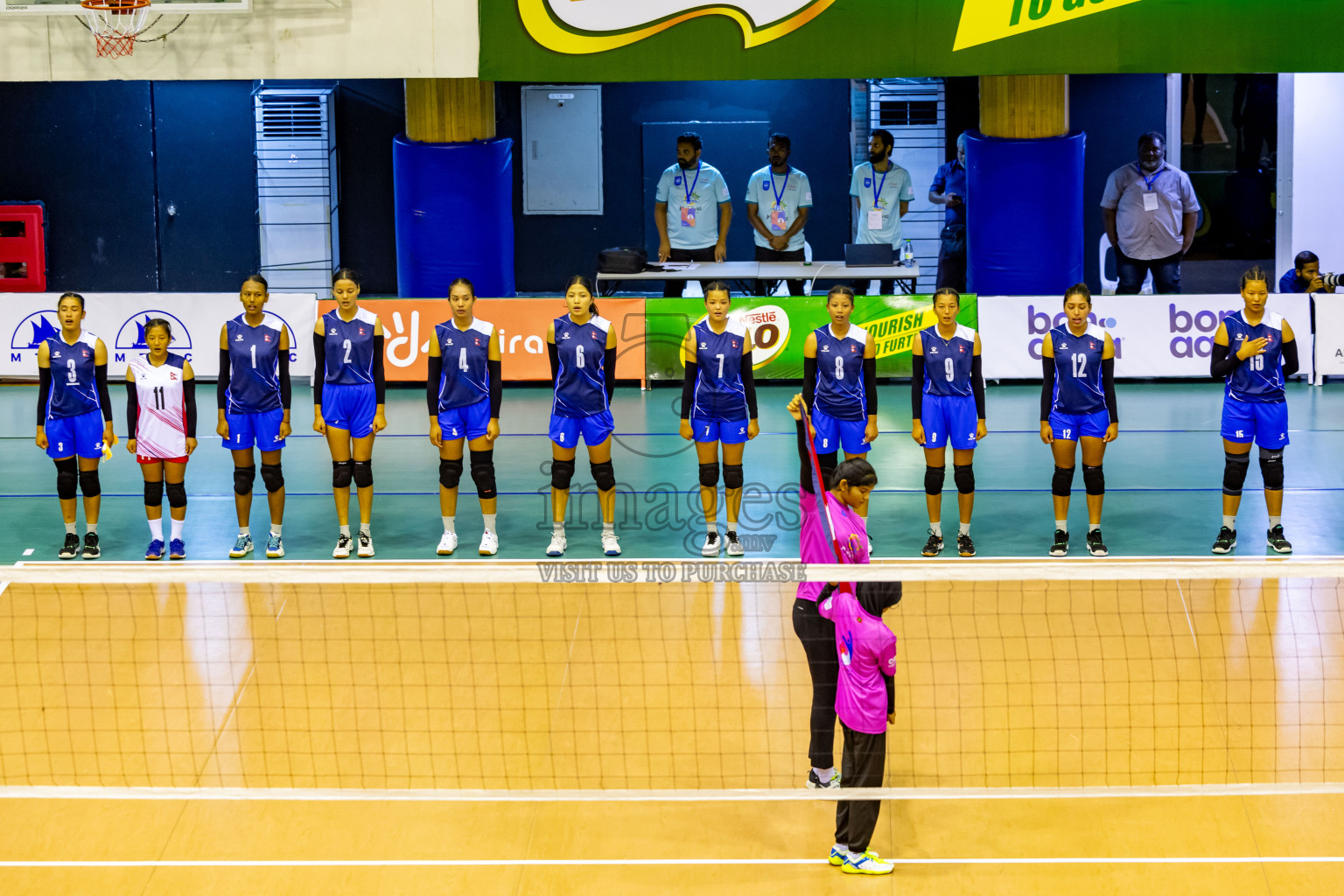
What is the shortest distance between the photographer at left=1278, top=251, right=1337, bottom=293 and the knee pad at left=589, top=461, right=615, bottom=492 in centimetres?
931

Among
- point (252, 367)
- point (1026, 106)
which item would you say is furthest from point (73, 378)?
point (1026, 106)

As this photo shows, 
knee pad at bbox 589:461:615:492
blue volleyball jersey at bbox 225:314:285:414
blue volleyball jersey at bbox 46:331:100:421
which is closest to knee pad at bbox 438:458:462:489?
knee pad at bbox 589:461:615:492

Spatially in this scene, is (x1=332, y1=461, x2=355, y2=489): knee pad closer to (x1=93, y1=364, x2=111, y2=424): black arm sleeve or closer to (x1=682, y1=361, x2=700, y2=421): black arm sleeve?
(x1=93, y1=364, x2=111, y2=424): black arm sleeve

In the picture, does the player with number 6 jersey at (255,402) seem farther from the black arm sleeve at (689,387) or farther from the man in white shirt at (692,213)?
the man in white shirt at (692,213)

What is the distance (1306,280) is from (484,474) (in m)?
10.2

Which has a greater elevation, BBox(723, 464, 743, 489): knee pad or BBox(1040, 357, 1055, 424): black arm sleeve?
BBox(1040, 357, 1055, 424): black arm sleeve

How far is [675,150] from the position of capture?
21.8 meters

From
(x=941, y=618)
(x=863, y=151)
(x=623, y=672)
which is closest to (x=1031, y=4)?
(x=863, y=151)

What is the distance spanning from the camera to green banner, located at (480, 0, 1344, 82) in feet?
48.4

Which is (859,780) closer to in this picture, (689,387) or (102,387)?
(689,387)

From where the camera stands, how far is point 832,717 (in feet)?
20.3

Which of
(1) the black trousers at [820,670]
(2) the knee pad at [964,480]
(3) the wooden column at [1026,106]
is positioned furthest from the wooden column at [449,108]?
(1) the black trousers at [820,670]

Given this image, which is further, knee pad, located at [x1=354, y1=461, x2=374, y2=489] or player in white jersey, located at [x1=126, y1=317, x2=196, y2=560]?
knee pad, located at [x1=354, y1=461, x2=374, y2=489]

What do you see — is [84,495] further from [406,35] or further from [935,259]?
[935,259]
